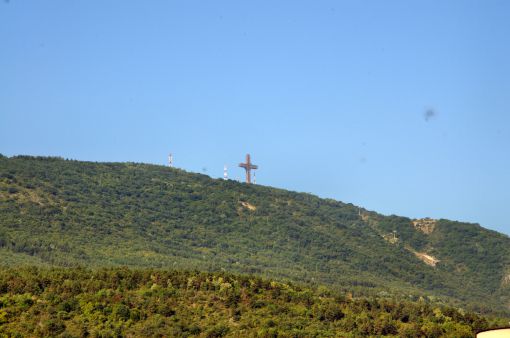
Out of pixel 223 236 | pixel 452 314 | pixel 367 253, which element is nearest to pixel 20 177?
pixel 223 236

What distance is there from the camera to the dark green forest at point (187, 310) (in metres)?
75.6

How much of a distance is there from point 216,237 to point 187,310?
82.6m

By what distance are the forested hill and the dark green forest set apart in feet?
88.7

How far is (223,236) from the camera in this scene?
542 feet

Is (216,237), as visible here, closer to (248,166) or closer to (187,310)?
(248,166)

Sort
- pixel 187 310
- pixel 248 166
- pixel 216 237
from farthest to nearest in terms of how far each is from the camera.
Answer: pixel 248 166, pixel 216 237, pixel 187 310

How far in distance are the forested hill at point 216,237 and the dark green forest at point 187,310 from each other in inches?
1064

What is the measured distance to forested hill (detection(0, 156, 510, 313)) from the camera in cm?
13338

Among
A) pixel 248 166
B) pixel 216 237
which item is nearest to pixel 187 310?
pixel 216 237

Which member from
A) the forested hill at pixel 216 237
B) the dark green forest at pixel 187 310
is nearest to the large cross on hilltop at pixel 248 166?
the forested hill at pixel 216 237

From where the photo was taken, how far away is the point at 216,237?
538 feet

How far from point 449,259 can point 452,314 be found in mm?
95659

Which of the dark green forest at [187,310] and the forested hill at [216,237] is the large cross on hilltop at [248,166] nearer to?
the forested hill at [216,237]

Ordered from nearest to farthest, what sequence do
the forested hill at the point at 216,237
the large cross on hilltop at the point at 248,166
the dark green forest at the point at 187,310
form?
the dark green forest at the point at 187,310 → the forested hill at the point at 216,237 → the large cross on hilltop at the point at 248,166
